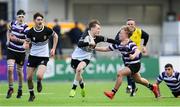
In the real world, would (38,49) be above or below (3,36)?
above

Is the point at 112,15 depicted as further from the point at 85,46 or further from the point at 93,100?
the point at 93,100

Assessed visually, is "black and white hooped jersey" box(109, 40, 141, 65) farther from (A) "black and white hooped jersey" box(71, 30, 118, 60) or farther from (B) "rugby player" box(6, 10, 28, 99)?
(B) "rugby player" box(6, 10, 28, 99)

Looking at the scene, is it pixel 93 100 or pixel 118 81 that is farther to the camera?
pixel 93 100

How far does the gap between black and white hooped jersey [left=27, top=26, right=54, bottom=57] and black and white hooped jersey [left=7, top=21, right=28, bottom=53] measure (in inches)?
45.7

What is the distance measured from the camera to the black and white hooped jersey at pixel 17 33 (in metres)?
21.6

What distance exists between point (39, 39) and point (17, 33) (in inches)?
67.7

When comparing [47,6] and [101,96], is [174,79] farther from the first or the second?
[47,6]

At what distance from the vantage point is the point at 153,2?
166 ft

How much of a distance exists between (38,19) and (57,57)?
53.9 feet

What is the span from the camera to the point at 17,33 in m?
21.7

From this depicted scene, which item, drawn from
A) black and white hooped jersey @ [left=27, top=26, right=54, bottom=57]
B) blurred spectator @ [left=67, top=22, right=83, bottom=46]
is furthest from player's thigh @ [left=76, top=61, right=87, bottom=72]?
blurred spectator @ [left=67, top=22, right=83, bottom=46]

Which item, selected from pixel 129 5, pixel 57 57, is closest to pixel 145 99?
pixel 57 57

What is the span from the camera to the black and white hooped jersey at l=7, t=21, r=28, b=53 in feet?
70.9

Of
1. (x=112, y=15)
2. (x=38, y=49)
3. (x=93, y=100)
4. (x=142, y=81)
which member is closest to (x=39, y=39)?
(x=38, y=49)
